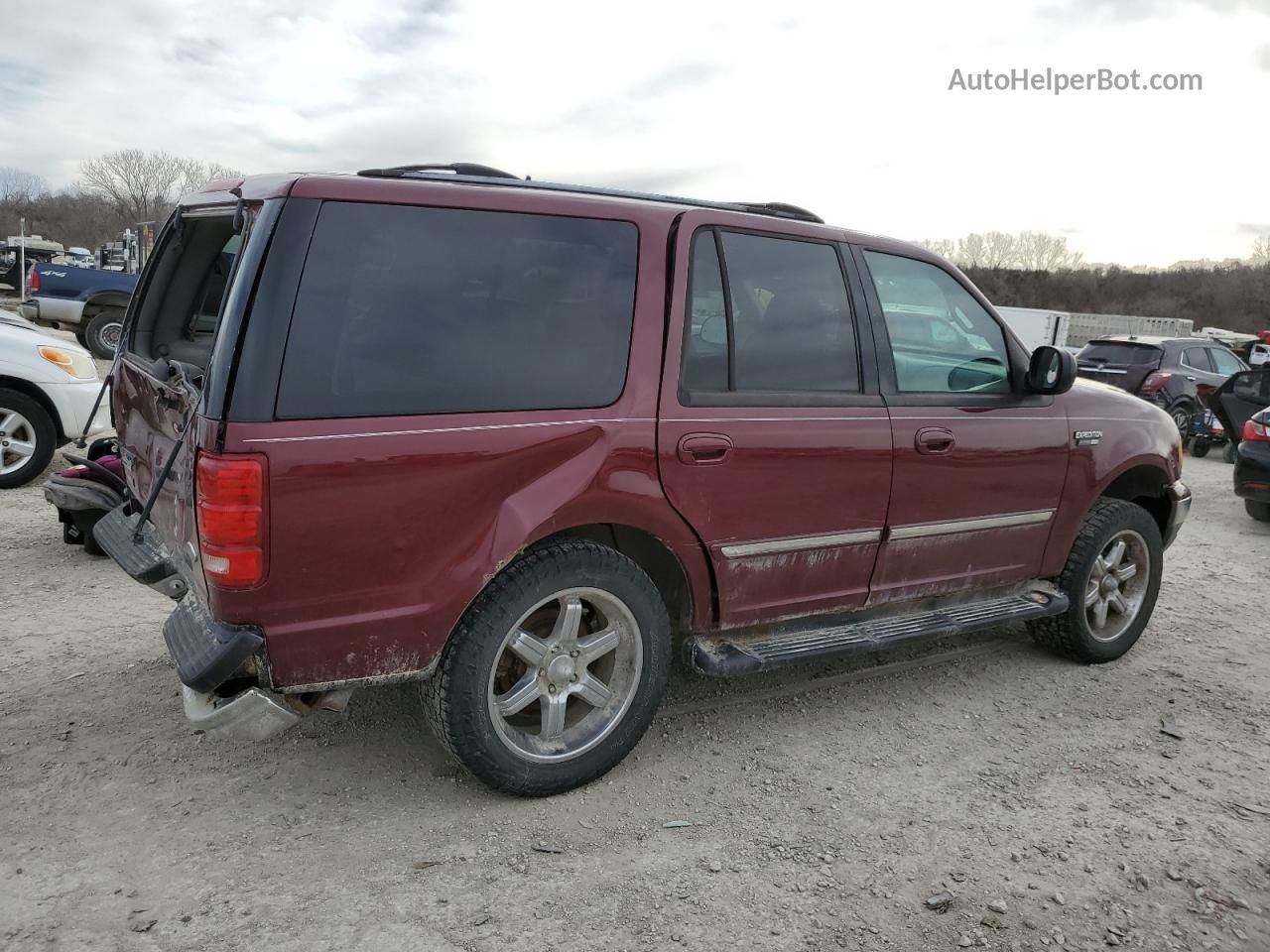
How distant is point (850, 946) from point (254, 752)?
2.13 metres

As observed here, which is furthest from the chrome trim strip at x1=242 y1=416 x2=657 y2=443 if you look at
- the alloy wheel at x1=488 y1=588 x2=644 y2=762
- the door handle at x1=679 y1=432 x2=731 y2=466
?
the alloy wheel at x1=488 y1=588 x2=644 y2=762

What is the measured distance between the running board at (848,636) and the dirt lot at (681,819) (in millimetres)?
376

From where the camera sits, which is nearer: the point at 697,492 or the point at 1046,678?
the point at 697,492

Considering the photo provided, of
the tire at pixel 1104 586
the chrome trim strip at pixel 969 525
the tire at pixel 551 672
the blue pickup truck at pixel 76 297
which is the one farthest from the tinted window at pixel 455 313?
the blue pickup truck at pixel 76 297

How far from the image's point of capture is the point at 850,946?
2.70m

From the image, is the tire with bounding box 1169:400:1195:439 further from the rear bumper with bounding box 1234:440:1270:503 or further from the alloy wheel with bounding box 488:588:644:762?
the alloy wheel with bounding box 488:588:644:762

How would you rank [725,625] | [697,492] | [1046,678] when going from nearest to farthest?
1. [697,492]
2. [725,625]
3. [1046,678]

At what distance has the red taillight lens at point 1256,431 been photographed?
877 cm

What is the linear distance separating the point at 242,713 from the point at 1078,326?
48.3 metres

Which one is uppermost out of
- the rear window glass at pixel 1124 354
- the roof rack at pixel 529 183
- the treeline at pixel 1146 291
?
the treeline at pixel 1146 291

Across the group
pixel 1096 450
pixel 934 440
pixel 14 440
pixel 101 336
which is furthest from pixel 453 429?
pixel 101 336

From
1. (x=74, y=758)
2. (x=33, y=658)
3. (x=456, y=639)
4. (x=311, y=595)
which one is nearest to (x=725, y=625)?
(x=456, y=639)

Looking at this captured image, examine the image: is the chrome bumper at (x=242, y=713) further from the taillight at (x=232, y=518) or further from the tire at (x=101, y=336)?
the tire at (x=101, y=336)

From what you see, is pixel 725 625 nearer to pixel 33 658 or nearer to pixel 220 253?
pixel 220 253
